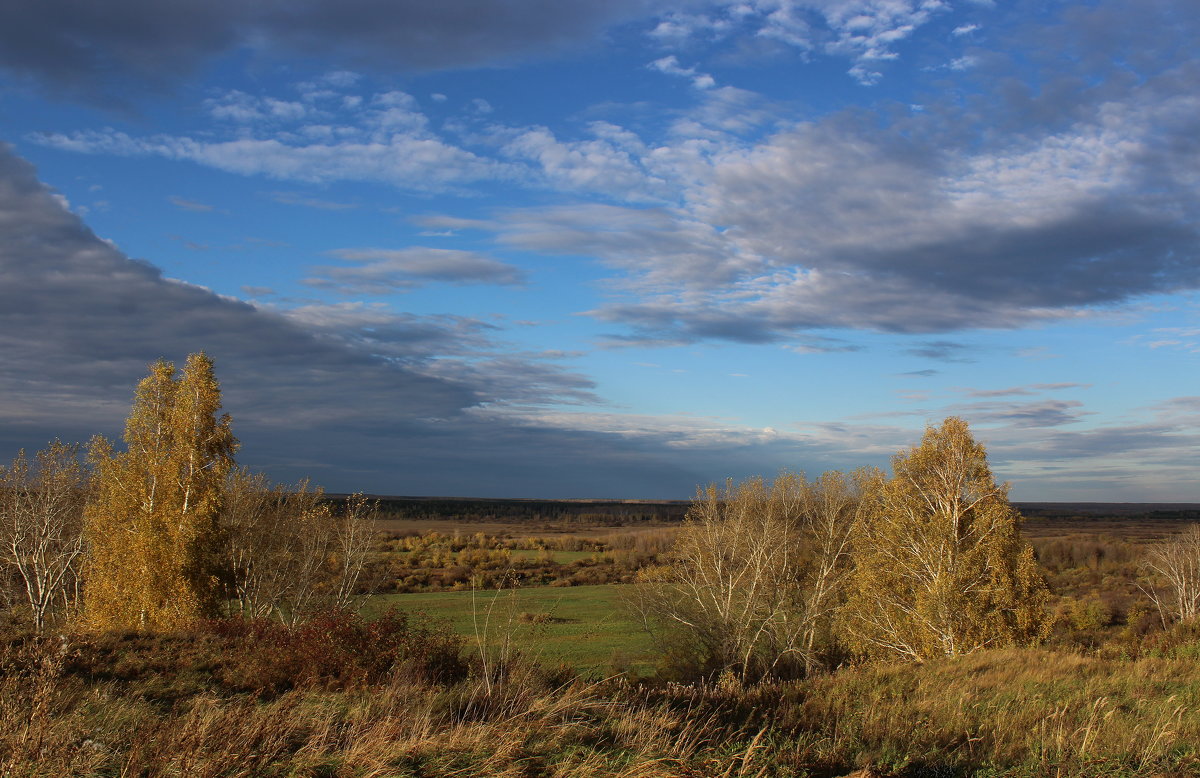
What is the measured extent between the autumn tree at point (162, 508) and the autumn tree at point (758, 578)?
17.4m

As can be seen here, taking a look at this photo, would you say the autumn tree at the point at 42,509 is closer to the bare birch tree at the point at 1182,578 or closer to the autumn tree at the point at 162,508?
the autumn tree at the point at 162,508

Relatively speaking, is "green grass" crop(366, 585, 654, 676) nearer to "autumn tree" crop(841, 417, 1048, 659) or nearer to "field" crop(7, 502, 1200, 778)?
→ "autumn tree" crop(841, 417, 1048, 659)

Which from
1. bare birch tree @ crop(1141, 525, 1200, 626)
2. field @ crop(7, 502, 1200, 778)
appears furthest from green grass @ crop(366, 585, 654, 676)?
bare birch tree @ crop(1141, 525, 1200, 626)

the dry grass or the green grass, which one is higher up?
the dry grass

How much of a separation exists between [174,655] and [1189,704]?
17774 millimetres

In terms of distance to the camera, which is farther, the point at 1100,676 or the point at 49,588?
the point at 49,588

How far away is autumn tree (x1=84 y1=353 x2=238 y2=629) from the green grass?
7082 mm

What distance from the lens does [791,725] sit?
861 cm

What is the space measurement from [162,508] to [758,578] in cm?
2296

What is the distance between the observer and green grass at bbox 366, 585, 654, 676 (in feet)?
112

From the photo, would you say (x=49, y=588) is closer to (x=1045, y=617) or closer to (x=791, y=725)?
(x=791, y=725)

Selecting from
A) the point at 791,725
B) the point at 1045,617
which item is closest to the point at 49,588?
the point at 791,725

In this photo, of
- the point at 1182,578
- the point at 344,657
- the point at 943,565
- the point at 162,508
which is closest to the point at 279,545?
the point at 162,508

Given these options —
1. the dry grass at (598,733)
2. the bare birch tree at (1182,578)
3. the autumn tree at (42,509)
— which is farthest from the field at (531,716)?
the bare birch tree at (1182,578)
